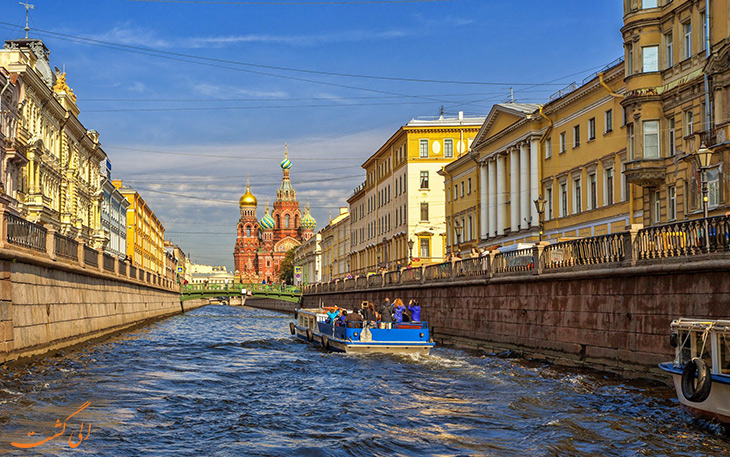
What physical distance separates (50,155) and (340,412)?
42.3m

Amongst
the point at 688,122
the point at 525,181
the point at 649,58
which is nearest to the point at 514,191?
the point at 525,181

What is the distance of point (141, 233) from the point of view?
373 feet

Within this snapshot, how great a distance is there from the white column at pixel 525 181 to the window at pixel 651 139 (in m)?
15.7

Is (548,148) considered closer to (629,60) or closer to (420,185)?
(629,60)

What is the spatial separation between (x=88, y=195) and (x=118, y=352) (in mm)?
39993

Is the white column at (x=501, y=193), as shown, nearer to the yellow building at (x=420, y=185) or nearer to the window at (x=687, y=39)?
the yellow building at (x=420, y=185)

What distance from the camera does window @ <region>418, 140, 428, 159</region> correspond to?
7844 cm

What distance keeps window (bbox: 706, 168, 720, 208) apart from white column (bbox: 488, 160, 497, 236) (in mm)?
25338

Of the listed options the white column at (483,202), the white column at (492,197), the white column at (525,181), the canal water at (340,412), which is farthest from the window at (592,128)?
the canal water at (340,412)

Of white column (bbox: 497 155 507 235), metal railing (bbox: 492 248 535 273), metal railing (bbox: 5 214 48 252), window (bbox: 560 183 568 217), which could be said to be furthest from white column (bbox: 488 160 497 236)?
metal railing (bbox: 5 214 48 252)

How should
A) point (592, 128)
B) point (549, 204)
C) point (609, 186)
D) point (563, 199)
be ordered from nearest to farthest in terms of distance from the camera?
1. point (609, 186)
2. point (592, 128)
3. point (563, 199)
4. point (549, 204)

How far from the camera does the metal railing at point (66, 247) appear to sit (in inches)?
1112

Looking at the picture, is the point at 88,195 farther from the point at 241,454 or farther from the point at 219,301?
the point at 219,301

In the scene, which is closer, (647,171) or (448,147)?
(647,171)
